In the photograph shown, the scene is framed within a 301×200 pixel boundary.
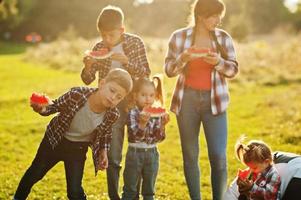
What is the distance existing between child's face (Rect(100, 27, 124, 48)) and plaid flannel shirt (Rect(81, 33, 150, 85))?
0.08 m

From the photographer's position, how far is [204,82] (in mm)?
5230

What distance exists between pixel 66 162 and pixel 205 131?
137 centimetres

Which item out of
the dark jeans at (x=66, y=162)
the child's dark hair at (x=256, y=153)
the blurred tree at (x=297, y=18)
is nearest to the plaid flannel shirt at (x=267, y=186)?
the child's dark hair at (x=256, y=153)

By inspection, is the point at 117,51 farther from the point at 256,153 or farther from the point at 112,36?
the point at 256,153

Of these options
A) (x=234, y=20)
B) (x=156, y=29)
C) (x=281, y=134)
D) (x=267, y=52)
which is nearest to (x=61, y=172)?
(x=281, y=134)

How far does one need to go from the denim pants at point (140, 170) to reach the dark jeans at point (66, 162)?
0.57m

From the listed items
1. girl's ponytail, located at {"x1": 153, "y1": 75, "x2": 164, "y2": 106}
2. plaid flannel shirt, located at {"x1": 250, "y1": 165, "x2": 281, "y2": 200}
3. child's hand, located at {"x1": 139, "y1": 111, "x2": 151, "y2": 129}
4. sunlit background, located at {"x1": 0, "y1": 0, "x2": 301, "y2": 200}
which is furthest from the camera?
sunlit background, located at {"x1": 0, "y1": 0, "x2": 301, "y2": 200}

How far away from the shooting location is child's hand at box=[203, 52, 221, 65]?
4973 mm

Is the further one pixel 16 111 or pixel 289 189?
pixel 16 111

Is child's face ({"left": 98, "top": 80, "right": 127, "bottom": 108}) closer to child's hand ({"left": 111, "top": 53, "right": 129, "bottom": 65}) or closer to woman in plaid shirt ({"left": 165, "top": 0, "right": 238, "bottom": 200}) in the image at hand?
A: child's hand ({"left": 111, "top": 53, "right": 129, "bottom": 65})

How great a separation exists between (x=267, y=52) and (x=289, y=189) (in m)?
19.3

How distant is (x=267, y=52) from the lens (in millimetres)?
23469

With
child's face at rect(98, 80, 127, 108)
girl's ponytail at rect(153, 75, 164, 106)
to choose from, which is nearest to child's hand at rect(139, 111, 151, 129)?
girl's ponytail at rect(153, 75, 164, 106)

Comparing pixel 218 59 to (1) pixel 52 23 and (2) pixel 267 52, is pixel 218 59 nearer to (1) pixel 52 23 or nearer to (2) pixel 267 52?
(2) pixel 267 52
